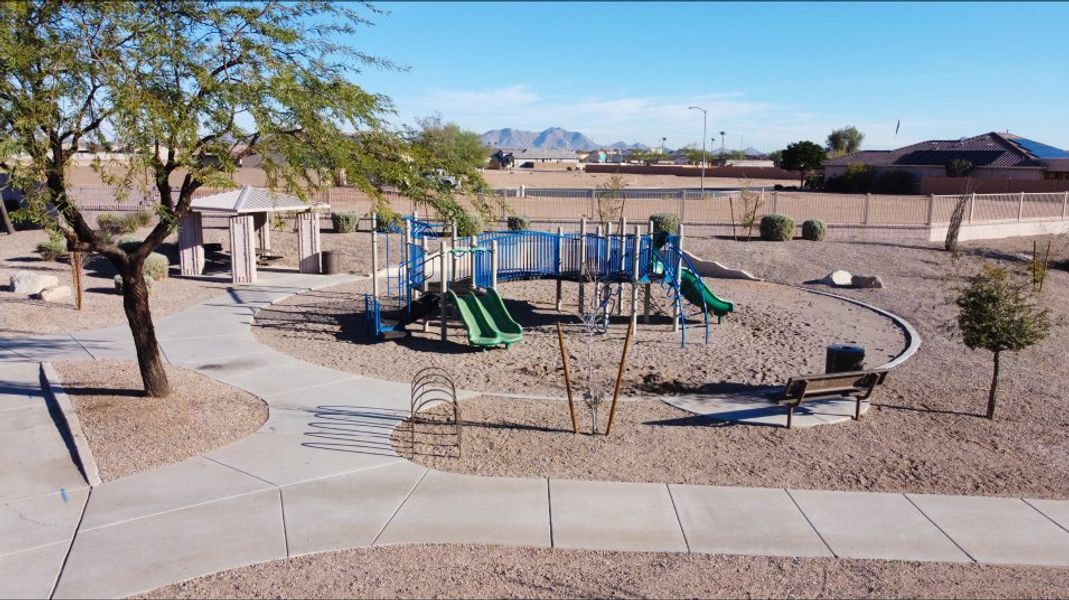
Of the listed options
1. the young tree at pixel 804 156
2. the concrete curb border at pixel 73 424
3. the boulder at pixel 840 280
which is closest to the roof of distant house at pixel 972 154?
the young tree at pixel 804 156

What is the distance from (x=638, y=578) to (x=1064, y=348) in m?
12.8

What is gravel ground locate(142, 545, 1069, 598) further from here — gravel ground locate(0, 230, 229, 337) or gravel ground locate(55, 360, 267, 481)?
gravel ground locate(0, 230, 229, 337)

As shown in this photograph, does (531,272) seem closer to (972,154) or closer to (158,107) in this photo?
(158,107)

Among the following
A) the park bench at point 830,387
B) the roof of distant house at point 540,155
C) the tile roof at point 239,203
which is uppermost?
the roof of distant house at point 540,155

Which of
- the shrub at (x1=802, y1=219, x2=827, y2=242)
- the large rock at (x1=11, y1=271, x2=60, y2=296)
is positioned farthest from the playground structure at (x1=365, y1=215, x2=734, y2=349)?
the shrub at (x1=802, y1=219, x2=827, y2=242)

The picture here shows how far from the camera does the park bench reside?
11.1 m

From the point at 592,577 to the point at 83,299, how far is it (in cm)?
1631

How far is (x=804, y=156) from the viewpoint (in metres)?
74.1

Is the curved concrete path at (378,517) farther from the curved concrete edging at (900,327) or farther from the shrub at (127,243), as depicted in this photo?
the shrub at (127,243)

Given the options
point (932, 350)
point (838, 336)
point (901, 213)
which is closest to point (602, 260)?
point (838, 336)

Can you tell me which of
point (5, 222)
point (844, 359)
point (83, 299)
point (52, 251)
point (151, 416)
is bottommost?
point (151, 416)

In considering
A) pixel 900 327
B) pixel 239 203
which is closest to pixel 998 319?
pixel 900 327

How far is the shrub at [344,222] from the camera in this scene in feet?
107

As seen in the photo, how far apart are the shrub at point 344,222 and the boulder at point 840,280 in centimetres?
→ 1764
